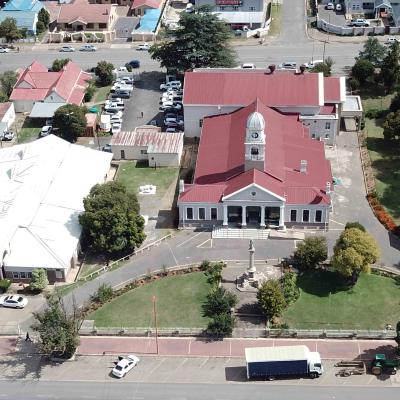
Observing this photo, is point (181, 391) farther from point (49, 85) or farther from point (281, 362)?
point (49, 85)

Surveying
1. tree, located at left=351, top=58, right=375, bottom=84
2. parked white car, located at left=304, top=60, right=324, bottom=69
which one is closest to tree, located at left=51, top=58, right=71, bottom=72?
parked white car, located at left=304, top=60, right=324, bottom=69

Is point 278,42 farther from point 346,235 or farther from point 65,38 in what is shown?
point 346,235

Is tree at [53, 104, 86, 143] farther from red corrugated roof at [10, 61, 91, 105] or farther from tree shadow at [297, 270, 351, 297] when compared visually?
tree shadow at [297, 270, 351, 297]

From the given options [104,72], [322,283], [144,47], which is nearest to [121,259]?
[322,283]

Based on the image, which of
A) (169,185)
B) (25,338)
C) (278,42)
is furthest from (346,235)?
(278,42)

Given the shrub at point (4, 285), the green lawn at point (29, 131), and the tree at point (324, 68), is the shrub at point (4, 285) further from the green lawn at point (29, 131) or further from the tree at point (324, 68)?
the tree at point (324, 68)
